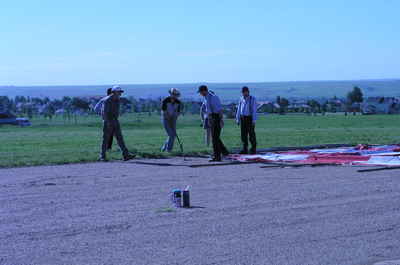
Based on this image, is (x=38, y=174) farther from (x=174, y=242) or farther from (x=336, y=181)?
(x=174, y=242)

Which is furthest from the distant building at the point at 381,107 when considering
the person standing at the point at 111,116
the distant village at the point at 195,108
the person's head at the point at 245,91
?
the person standing at the point at 111,116

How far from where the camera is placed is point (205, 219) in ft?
33.2

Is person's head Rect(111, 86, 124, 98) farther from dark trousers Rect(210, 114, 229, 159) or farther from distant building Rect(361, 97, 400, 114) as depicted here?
distant building Rect(361, 97, 400, 114)

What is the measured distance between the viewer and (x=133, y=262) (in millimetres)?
7773

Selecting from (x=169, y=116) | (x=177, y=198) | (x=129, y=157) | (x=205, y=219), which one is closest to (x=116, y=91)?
(x=129, y=157)

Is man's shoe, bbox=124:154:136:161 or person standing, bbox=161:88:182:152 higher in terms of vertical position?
person standing, bbox=161:88:182:152

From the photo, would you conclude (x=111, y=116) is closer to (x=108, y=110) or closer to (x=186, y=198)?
(x=108, y=110)

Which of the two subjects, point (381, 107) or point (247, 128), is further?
point (381, 107)

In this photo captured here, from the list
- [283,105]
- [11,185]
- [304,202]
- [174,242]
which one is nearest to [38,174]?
[11,185]

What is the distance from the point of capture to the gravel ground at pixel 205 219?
809 cm

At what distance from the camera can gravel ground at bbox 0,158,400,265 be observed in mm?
8094

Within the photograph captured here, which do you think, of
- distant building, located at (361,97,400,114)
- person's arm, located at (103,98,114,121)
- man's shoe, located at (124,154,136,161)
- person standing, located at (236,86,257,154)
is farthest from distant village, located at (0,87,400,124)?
person's arm, located at (103,98,114,121)

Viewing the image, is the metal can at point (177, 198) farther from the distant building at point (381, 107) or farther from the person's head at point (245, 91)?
the distant building at point (381, 107)

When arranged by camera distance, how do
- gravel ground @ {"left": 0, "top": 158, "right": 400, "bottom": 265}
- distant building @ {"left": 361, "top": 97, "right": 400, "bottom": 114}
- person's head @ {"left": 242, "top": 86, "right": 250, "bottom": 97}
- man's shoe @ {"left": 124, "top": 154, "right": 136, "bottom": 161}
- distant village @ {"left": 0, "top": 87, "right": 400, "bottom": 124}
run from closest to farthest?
gravel ground @ {"left": 0, "top": 158, "right": 400, "bottom": 265}
man's shoe @ {"left": 124, "top": 154, "right": 136, "bottom": 161}
person's head @ {"left": 242, "top": 86, "right": 250, "bottom": 97}
distant village @ {"left": 0, "top": 87, "right": 400, "bottom": 124}
distant building @ {"left": 361, "top": 97, "right": 400, "bottom": 114}
